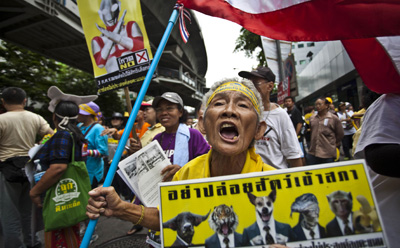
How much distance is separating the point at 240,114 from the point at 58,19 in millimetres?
12507

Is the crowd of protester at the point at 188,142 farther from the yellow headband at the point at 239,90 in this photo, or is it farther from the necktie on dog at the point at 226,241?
the necktie on dog at the point at 226,241

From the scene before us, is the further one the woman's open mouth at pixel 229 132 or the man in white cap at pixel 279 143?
the man in white cap at pixel 279 143

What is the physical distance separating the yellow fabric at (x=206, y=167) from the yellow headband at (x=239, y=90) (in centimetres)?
31

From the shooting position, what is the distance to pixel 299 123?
554cm

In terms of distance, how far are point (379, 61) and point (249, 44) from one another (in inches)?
750

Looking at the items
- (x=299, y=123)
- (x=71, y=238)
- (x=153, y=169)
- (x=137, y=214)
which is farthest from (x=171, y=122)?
(x=299, y=123)

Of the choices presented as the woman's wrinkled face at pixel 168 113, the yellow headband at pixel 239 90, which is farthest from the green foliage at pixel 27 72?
the yellow headband at pixel 239 90

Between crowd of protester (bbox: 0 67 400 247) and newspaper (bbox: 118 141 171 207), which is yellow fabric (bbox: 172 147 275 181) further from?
newspaper (bbox: 118 141 171 207)

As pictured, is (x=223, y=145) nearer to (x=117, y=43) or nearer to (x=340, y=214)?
(x=340, y=214)

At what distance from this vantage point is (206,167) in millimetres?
1493

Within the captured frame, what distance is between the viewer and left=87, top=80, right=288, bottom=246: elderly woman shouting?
128cm

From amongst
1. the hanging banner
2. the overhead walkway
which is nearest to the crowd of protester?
the hanging banner

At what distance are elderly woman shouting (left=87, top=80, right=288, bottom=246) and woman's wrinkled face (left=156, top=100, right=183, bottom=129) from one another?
119 centimetres

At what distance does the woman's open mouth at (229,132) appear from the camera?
138 centimetres
